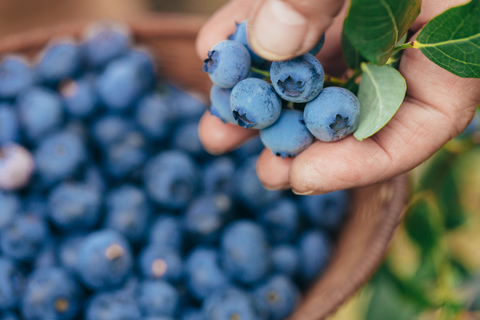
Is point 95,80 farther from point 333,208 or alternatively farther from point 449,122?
point 449,122

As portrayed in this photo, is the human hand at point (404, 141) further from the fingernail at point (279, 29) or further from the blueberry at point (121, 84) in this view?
the blueberry at point (121, 84)

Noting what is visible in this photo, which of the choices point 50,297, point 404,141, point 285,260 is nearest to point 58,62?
point 50,297

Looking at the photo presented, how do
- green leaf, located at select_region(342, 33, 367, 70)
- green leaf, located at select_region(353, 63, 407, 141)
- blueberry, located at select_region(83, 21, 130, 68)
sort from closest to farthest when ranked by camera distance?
green leaf, located at select_region(353, 63, 407, 141), green leaf, located at select_region(342, 33, 367, 70), blueberry, located at select_region(83, 21, 130, 68)

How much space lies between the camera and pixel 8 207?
915 millimetres

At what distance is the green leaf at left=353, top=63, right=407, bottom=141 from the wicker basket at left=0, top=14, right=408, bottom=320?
0.39 metres

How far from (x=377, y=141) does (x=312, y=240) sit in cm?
41

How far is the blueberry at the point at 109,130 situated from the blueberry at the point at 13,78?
0.76 feet

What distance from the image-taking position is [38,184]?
0.98 metres

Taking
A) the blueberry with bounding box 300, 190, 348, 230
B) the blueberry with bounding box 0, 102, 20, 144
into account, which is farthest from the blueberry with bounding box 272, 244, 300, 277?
the blueberry with bounding box 0, 102, 20, 144

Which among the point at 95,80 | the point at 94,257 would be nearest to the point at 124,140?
the point at 95,80

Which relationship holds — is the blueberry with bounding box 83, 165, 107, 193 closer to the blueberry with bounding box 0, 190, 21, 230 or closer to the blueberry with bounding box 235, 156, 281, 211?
the blueberry with bounding box 0, 190, 21, 230

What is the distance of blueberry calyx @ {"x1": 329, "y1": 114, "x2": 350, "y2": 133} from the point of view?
54 cm

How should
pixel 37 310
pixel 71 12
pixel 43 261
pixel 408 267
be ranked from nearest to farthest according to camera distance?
pixel 37 310 → pixel 43 261 → pixel 408 267 → pixel 71 12

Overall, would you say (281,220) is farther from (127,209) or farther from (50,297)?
(50,297)
